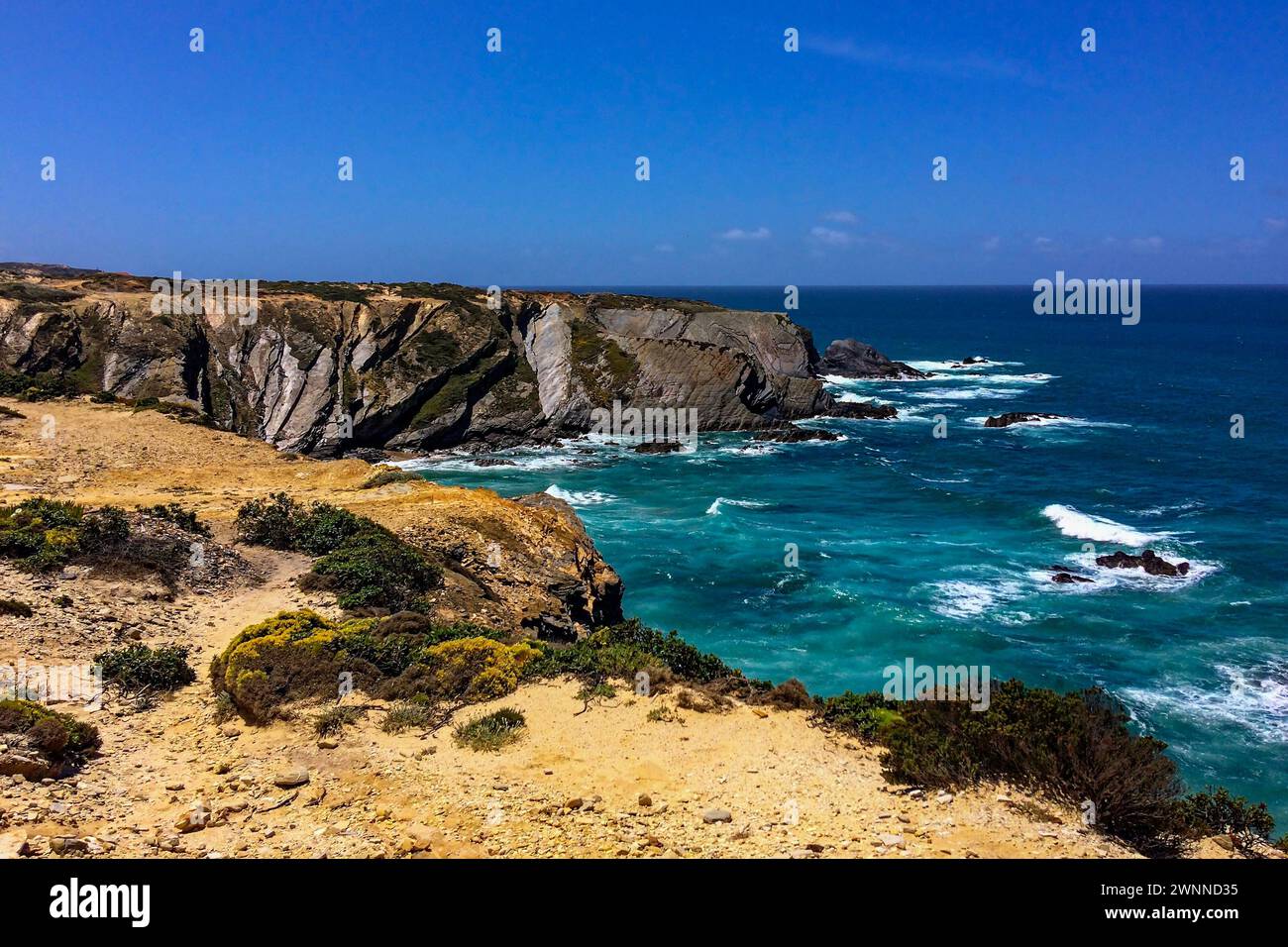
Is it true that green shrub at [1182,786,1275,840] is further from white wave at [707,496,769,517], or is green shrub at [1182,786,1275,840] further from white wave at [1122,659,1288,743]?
white wave at [707,496,769,517]

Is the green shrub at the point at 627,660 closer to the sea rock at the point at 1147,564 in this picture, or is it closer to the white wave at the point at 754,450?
the sea rock at the point at 1147,564

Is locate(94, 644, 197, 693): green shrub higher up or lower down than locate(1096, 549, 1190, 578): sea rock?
higher up

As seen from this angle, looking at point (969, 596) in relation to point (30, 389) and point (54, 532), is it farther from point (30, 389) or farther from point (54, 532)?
point (30, 389)

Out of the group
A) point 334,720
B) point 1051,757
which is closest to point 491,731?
point 334,720

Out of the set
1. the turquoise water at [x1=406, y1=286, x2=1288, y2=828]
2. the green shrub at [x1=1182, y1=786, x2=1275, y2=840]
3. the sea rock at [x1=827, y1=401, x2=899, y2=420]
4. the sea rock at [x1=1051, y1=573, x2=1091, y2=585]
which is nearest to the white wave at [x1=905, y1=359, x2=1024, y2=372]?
the turquoise water at [x1=406, y1=286, x2=1288, y2=828]
